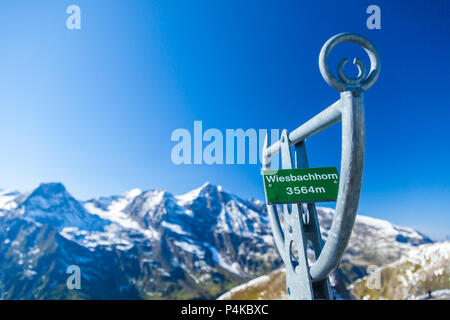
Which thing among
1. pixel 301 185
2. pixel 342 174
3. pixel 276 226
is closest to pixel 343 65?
pixel 342 174

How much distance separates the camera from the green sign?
6.76 metres

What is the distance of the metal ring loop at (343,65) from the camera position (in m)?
→ 5.17

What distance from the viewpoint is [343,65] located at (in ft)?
17.5

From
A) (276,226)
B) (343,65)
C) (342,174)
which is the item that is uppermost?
(343,65)

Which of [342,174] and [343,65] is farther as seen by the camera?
[343,65]

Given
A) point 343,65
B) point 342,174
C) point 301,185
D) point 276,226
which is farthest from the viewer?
point 276,226

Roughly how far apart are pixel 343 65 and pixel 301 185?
2836 mm

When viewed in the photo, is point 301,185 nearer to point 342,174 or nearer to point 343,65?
point 342,174

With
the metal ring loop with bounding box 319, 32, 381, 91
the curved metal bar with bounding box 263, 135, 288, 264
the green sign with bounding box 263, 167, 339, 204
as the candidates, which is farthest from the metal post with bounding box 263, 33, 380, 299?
the curved metal bar with bounding box 263, 135, 288, 264

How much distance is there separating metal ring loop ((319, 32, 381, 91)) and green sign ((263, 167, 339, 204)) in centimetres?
231

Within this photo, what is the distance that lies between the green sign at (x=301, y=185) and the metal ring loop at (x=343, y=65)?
2310 mm

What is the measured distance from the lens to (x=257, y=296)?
4638 inches
